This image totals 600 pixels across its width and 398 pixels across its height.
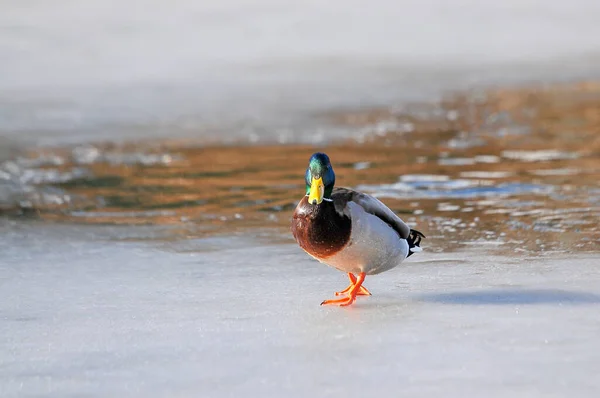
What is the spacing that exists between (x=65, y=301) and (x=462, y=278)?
1622 mm

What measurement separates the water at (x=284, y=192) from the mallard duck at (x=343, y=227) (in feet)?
0.56

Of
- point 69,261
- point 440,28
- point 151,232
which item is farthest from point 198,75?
point 69,261

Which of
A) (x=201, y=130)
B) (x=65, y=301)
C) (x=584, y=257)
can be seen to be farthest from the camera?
(x=201, y=130)

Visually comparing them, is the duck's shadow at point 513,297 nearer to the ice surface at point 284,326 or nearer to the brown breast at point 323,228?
the ice surface at point 284,326

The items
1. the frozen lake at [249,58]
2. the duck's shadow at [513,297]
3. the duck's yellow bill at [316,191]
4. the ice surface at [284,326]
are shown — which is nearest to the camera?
the ice surface at [284,326]

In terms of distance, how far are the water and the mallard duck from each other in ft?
0.56

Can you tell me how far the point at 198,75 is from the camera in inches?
459

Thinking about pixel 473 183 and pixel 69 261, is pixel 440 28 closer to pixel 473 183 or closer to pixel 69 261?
pixel 473 183

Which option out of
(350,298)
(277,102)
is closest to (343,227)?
(350,298)

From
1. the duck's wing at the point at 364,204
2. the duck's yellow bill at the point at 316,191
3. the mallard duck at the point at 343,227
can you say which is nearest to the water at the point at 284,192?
the mallard duck at the point at 343,227

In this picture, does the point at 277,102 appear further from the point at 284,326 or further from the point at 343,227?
the point at 284,326

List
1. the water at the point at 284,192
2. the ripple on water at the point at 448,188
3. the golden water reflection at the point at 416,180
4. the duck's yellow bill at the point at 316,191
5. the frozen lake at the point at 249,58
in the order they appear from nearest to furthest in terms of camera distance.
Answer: the water at the point at 284,192
the duck's yellow bill at the point at 316,191
the golden water reflection at the point at 416,180
the ripple on water at the point at 448,188
the frozen lake at the point at 249,58

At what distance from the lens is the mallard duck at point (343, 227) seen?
3.72 meters

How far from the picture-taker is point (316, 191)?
367 centimetres
